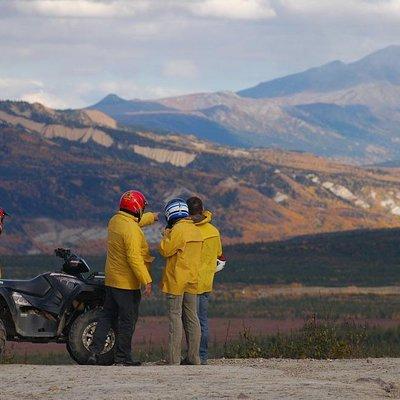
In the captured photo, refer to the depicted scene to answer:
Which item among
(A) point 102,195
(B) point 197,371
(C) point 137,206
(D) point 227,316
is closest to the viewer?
(B) point 197,371

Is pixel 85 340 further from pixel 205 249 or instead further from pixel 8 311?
pixel 205 249

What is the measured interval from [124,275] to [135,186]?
93.5 m

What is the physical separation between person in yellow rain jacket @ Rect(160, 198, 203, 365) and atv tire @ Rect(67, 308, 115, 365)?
2.16ft

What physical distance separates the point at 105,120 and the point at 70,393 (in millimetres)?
189126

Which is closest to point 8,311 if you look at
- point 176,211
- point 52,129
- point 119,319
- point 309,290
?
point 119,319

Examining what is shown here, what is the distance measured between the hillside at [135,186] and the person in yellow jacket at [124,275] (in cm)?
7290

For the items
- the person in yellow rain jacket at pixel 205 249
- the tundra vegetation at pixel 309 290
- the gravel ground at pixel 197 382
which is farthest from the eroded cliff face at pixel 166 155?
the gravel ground at pixel 197 382

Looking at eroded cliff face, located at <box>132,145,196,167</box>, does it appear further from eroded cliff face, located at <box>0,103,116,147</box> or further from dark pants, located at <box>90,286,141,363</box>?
dark pants, located at <box>90,286,141,363</box>

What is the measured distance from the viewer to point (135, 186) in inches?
4195

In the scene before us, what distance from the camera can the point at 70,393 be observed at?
10633 mm

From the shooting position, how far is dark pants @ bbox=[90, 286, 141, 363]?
13258 millimetres

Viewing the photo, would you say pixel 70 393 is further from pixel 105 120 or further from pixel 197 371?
pixel 105 120

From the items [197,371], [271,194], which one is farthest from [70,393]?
[271,194]

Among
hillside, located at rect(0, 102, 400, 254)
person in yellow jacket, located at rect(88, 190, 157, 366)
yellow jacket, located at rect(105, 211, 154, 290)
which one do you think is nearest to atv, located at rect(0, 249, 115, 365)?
person in yellow jacket, located at rect(88, 190, 157, 366)
